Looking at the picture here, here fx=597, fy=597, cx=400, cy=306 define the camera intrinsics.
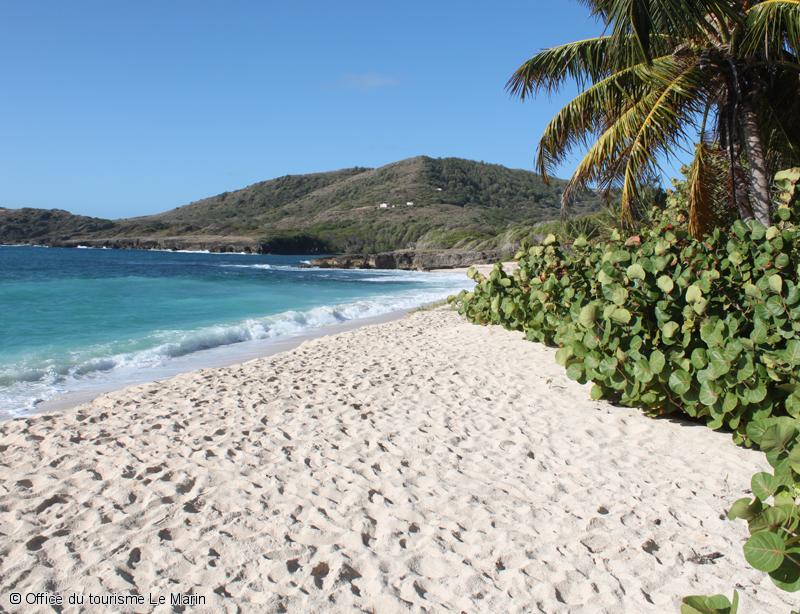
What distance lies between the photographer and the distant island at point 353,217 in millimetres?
68500

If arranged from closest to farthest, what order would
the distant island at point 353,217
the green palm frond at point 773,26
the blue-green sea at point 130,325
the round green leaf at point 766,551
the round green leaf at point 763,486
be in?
the round green leaf at point 766,551
the round green leaf at point 763,486
the green palm frond at point 773,26
the blue-green sea at point 130,325
the distant island at point 353,217

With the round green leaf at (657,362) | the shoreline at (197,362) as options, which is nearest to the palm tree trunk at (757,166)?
the round green leaf at (657,362)

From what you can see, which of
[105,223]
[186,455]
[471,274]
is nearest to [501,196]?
[105,223]

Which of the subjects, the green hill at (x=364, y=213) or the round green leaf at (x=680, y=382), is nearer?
the round green leaf at (x=680, y=382)

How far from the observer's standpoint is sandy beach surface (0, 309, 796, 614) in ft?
8.13

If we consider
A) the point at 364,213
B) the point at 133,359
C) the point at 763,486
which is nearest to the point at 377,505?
the point at 763,486

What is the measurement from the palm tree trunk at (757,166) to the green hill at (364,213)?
3796 centimetres

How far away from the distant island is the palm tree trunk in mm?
35639

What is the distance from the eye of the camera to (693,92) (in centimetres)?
807

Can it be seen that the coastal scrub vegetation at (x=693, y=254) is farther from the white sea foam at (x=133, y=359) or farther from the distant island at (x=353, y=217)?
the distant island at (x=353, y=217)

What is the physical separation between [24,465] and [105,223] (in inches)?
4470

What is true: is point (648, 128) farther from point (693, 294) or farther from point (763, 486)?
point (763, 486)

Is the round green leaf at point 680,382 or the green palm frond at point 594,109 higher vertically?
the green palm frond at point 594,109

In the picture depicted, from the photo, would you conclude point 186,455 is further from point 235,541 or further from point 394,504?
point 394,504
